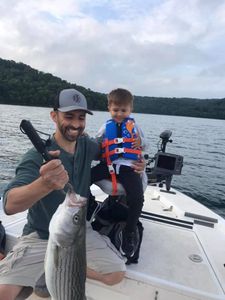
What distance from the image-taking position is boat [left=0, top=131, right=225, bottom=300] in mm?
2932

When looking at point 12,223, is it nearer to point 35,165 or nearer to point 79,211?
point 35,165

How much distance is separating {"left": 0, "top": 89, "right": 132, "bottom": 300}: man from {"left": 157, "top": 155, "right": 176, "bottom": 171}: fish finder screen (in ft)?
9.04

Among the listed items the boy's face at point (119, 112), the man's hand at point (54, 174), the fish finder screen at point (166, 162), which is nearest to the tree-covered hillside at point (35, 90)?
the fish finder screen at point (166, 162)

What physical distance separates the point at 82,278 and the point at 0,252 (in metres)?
1.71

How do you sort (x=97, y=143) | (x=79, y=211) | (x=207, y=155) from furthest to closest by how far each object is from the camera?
(x=207, y=155), (x=97, y=143), (x=79, y=211)

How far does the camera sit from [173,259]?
3.44 metres

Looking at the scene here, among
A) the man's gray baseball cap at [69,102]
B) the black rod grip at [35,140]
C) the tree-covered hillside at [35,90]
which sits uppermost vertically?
the man's gray baseball cap at [69,102]

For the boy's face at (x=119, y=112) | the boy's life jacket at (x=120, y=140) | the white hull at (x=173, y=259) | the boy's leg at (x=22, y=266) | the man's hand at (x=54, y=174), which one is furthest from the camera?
the boy's face at (x=119, y=112)

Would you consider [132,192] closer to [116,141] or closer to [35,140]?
[116,141]

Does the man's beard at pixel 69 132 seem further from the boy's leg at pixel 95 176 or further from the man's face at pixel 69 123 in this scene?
the boy's leg at pixel 95 176

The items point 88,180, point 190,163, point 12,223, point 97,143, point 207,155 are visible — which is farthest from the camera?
point 207,155

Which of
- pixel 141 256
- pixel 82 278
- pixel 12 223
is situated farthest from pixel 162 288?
pixel 12 223

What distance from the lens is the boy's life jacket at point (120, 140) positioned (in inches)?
145

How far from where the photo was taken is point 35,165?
2.68 metres
